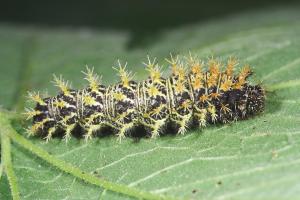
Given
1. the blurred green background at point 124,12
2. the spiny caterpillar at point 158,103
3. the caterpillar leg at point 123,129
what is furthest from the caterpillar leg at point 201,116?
the blurred green background at point 124,12

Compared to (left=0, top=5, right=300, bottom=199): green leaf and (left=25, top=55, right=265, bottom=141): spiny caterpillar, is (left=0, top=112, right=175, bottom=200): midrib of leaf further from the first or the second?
(left=25, top=55, right=265, bottom=141): spiny caterpillar

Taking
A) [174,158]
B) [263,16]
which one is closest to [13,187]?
[174,158]

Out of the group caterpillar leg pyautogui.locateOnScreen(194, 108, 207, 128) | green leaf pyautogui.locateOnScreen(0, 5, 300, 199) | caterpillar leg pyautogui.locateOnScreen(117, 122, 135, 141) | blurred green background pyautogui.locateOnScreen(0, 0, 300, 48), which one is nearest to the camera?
green leaf pyautogui.locateOnScreen(0, 5, 300, 199)

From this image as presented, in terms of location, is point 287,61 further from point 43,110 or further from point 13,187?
point 13,187

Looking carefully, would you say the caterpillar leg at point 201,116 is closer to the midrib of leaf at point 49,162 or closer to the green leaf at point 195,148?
the green leaf at point 195,148

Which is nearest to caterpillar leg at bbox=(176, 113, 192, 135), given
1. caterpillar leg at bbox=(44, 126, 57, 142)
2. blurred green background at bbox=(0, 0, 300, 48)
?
caterpillar leg at bbox=(44, 126, 57, 142)

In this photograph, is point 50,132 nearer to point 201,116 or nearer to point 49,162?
point 49,162
